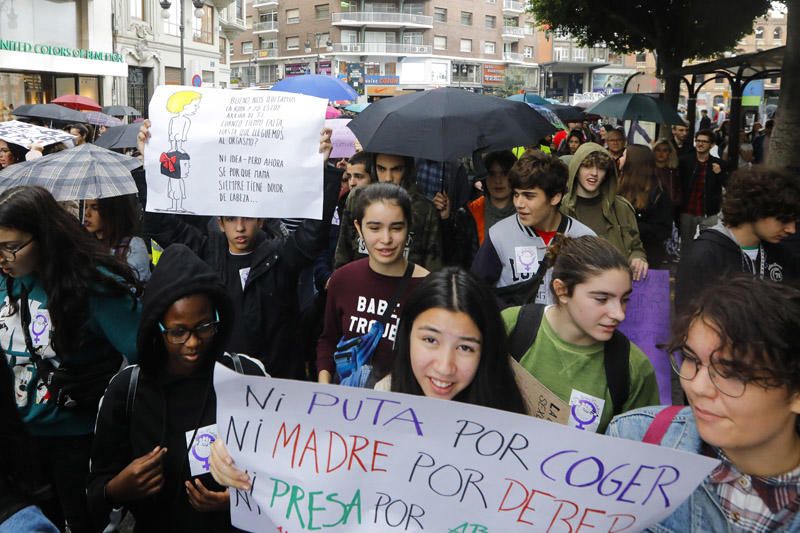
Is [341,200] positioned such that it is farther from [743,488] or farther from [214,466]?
[743,488]

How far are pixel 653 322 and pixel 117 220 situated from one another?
9.25 ft

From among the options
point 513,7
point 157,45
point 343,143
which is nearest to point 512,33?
point 513,7

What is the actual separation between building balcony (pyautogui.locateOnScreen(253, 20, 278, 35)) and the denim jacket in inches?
2599

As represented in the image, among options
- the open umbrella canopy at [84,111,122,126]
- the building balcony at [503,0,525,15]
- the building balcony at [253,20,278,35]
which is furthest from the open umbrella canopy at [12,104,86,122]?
the building balcony at [503,0,525,15]

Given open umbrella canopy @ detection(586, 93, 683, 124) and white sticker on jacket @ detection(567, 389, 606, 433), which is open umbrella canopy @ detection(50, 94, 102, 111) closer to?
open umbrella canopy @ detection(586, 93, 683, 124)

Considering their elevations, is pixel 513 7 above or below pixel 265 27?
above

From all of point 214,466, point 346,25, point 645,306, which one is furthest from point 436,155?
point 346,25

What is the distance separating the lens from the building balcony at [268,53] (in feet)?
207

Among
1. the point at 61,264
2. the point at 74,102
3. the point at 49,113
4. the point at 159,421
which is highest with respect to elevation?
the point at 74,102

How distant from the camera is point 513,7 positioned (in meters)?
64.2

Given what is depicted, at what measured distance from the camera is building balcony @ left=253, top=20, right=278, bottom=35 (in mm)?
63406

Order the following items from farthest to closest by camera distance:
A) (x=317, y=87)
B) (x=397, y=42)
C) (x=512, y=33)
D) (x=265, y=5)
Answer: (x=512, y=33) < (x=265, y=5) < (x=397, y=42) < (x=317, y=87)

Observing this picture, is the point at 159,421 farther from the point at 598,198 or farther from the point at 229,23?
the point at 229,23

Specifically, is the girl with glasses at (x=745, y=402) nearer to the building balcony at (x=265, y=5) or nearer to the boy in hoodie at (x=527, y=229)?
the boy in hoodie at (x=527, y=229)
